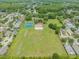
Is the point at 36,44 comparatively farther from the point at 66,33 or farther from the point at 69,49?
the point at 66,33

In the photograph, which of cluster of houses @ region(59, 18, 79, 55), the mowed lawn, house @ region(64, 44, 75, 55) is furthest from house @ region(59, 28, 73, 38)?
house @ region(64, 44, 75, 55)

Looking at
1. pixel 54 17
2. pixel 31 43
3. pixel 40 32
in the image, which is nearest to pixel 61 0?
pixel 54 17

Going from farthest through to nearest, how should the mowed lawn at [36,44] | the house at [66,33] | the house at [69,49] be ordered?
the house at [66,33] < the mowed lawn at [36,44] < the house at [69,49]

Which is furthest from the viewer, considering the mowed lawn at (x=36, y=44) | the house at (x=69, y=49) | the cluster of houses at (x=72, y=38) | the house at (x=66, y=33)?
the house at (x=66, y=33)

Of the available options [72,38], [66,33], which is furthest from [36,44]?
[66,33]

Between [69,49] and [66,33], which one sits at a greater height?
[69,49]

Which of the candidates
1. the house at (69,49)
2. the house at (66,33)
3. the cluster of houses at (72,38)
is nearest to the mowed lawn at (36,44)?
the house at (69,49)

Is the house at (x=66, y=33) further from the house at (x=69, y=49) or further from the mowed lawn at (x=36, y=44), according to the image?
the house at (x=69, y=49)

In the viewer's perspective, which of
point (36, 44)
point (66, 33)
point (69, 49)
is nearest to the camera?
point (69, 49)
